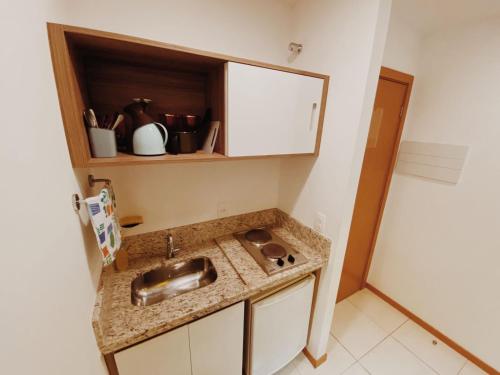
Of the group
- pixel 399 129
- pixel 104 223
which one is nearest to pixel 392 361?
pixel 399 129

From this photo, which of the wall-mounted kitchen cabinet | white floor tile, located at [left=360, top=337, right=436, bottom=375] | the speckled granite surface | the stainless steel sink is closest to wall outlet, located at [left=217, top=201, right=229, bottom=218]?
the speckled granite surface

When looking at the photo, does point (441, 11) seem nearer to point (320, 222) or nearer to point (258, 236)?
point (320, 222)

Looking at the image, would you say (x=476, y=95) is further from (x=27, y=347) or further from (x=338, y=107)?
(x=27, y=347)

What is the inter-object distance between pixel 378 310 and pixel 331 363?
809 millimetres

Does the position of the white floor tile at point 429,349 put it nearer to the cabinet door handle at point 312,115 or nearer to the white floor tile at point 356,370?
the white floor tile at point 356,370

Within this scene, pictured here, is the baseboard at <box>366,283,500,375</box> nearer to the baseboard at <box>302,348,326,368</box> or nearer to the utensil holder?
the baseboard at <box>302,348,326,368</box>

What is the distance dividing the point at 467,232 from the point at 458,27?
1463 mm

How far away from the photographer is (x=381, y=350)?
165cm

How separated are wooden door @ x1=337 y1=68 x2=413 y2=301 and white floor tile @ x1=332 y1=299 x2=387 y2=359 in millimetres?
166

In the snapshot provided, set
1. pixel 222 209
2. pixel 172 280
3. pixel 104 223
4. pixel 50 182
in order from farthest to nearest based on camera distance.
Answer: pixel 222 209, pixel 172 280, pixel 104 223, pixel 50 182

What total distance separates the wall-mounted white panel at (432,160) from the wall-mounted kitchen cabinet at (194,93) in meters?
1.11

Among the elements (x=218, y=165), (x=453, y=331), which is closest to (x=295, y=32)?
(x=218, y=165)

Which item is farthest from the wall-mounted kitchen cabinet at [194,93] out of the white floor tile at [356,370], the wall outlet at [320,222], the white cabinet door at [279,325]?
the white floor tile at [356,370]

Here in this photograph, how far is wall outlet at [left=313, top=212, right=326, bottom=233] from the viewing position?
128 cm
